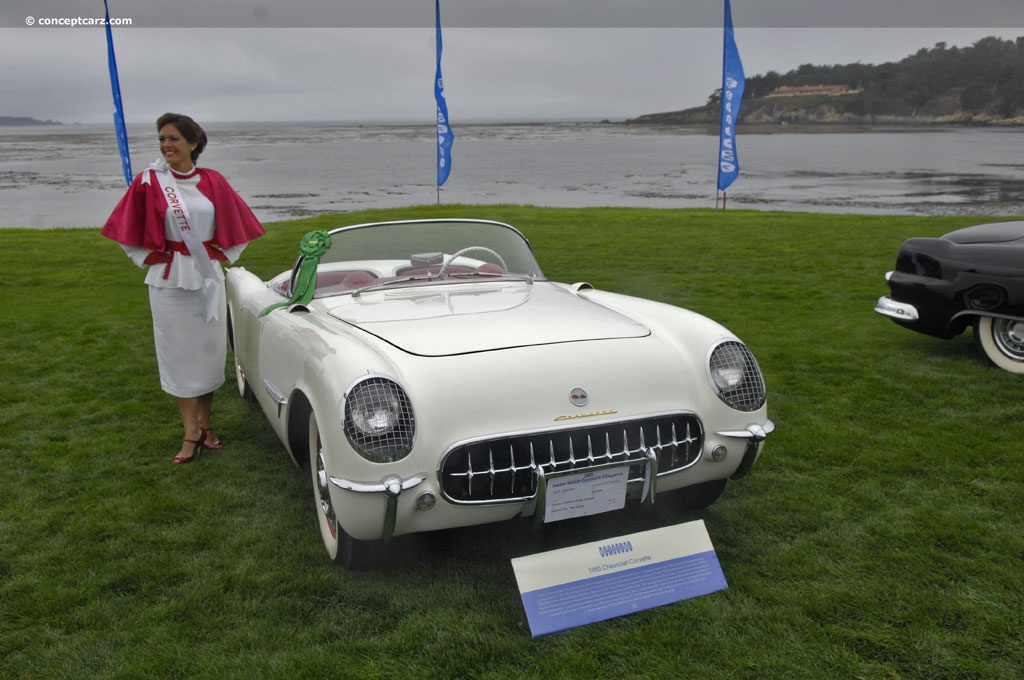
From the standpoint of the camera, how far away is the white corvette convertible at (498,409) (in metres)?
2.65

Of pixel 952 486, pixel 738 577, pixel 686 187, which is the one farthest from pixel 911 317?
pixel 686 187

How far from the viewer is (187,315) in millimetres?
4195

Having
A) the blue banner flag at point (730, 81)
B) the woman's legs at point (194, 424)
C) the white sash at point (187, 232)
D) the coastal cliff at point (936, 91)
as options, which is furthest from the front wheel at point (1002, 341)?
the coastal cliff at point (936, 91)

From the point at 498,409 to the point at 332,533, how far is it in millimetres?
1036

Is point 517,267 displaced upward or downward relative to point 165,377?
upward

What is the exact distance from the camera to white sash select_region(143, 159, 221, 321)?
13.1ft

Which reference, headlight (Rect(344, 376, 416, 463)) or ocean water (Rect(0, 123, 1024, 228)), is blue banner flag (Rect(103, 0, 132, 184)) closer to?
ocean water (Rect(0, 123, 1024, 228))

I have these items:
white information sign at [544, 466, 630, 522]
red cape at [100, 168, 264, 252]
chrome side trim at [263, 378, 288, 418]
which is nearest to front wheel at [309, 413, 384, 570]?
chrome side trim at [263, 378, 288, 418]

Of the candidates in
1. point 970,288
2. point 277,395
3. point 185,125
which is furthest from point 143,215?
point 970,288

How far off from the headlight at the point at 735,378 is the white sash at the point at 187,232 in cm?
276

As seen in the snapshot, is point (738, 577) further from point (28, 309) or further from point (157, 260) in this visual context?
point (28, 309)

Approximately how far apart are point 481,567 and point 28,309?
795 centimetres

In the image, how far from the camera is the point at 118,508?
3.71 meters

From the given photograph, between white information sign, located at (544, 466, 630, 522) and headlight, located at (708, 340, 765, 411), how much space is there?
62 cm
